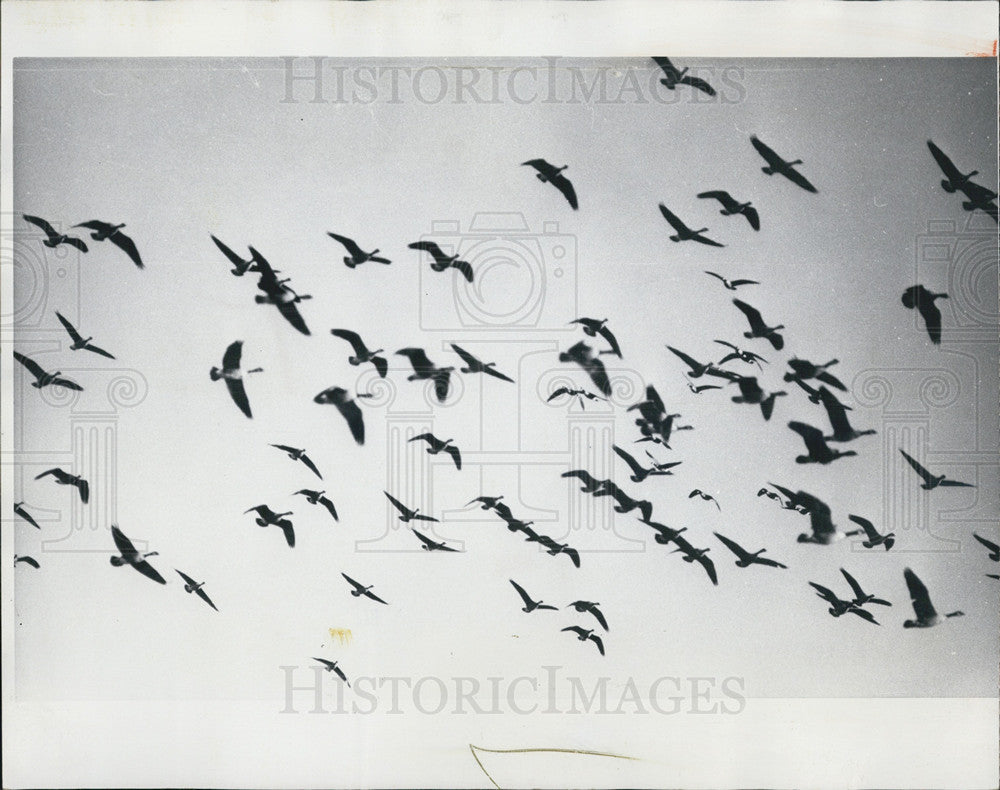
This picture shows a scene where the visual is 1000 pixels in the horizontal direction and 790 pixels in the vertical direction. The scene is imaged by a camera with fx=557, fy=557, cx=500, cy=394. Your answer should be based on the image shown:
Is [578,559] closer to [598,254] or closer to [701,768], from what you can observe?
[701,768]

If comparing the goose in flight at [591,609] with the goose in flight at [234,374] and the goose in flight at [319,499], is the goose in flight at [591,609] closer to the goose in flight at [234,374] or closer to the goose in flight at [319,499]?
the goose in flight at [319,499]

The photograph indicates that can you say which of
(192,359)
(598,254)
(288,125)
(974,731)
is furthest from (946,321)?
(192,359)

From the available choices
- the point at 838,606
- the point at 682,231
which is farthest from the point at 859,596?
the point at 682,231

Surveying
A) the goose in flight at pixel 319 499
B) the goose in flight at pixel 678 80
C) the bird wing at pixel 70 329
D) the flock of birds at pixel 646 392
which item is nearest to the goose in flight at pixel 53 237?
the flock of birds at pixel 646 392

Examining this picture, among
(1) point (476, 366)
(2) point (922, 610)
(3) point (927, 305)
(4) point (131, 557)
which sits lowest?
(2) point (922, 610)

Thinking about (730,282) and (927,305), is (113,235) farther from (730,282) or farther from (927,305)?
(927,305)
